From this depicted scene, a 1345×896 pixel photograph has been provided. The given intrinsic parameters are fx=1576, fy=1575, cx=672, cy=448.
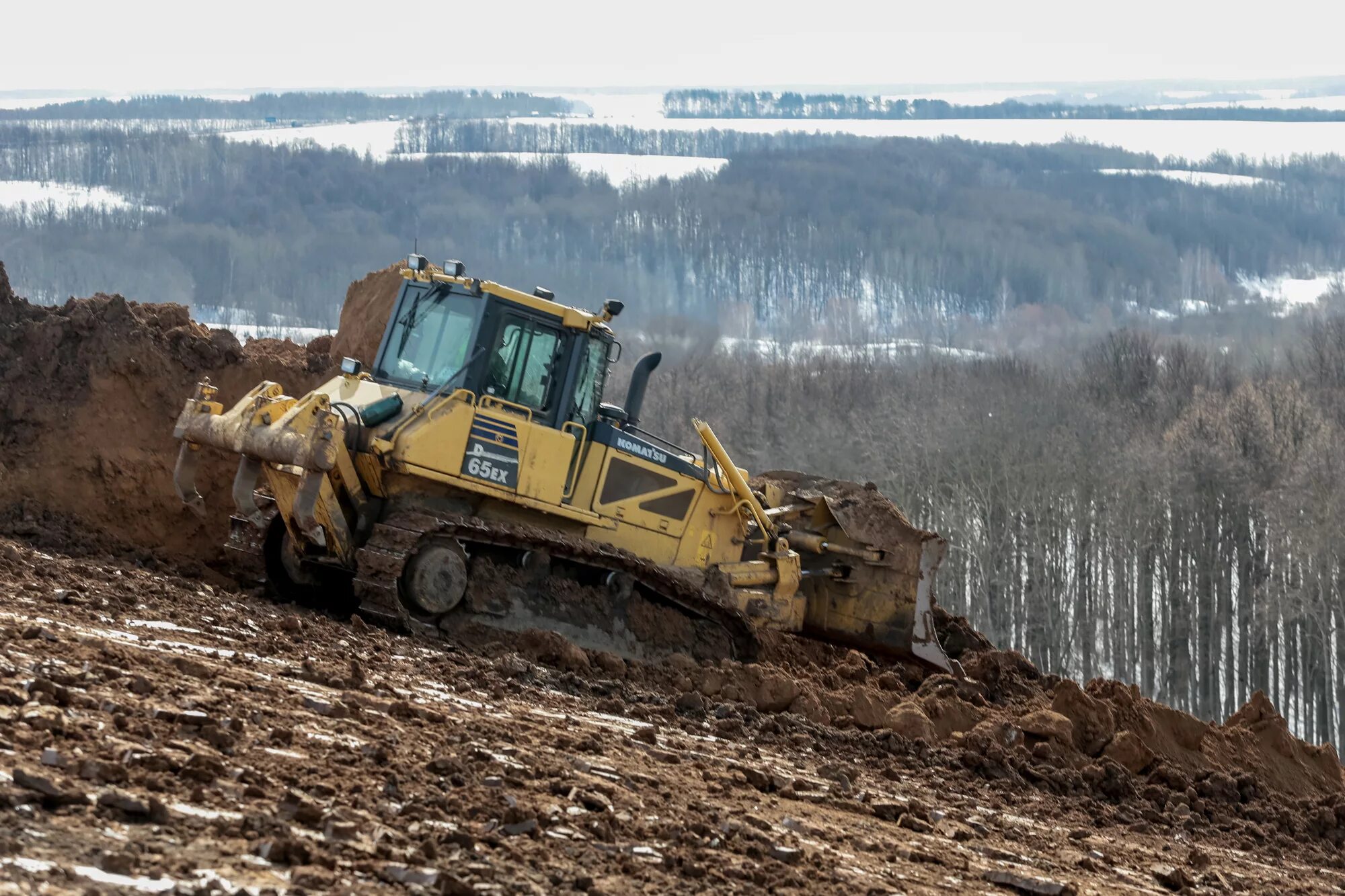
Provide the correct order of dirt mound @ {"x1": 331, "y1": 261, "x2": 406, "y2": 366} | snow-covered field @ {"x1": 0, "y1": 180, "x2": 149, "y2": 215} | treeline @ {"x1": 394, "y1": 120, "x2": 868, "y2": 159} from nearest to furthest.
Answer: dirt mound @ {"x1": 331, "y1": 261, "x2": 406, "y2": 366}
snow-covered field @ {"x1": 0, "y1": 180, "x2": 149, "y2": 215}
treeline @ {"x1": 394, "y1": 120, "x2": 868, "y2": 159}

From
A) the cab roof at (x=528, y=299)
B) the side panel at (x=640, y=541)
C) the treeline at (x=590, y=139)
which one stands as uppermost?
the treeline at (x=590, y=139)

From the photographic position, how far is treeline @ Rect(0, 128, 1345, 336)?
104188 mm

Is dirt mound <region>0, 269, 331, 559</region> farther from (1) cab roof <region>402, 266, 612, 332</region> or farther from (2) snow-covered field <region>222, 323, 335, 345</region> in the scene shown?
(2) snow-covered field <region>222, 323, 335, 345</region>

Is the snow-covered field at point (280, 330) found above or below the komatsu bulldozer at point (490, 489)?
below

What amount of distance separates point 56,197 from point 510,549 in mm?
115927

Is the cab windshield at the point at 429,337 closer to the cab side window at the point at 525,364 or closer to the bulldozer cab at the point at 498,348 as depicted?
the bulldozer cab at the point at 498,348

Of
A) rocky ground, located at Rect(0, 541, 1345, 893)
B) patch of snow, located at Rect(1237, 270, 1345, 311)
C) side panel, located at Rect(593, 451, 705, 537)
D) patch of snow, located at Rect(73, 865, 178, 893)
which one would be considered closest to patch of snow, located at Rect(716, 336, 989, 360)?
patch of snow, located at Rect(1237, 270, 1345, 311)

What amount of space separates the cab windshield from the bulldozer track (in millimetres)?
1267

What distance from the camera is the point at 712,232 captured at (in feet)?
416

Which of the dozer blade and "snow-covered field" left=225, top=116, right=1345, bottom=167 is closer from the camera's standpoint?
the dozer blade

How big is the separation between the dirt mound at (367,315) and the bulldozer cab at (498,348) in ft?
16.8

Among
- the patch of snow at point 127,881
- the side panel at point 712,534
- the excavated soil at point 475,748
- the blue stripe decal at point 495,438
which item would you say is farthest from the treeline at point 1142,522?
the patch of snow at point 127,881

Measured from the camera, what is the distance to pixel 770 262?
409 feet

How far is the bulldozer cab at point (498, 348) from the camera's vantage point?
12.3 m
